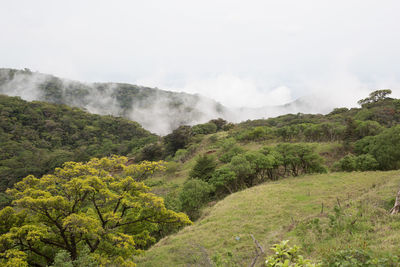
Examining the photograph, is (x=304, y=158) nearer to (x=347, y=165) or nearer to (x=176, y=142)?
(x=347, y=165)

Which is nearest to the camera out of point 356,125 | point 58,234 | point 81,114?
point 58,234

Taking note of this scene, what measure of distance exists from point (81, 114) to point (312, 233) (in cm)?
13229

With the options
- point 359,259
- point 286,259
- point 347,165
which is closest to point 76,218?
point 286,259

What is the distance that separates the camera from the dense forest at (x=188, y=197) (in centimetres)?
792

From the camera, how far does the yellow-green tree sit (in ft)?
26.1

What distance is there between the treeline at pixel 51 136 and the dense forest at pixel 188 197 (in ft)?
3.00

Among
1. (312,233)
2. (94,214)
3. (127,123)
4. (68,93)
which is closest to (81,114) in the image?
(127,123)

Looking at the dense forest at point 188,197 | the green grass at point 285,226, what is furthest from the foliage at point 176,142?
the green grass at point 285,226

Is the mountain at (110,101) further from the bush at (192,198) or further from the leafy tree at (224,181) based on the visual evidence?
the bush at (192,198)

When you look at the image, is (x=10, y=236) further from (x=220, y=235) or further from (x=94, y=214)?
(x=220, y=235)

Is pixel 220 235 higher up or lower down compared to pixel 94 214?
lower down

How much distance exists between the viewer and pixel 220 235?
575 inches

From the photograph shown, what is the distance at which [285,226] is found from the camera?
12.6 meters

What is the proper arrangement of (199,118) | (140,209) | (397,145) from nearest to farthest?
(140,209), (397,145), (199,118)
